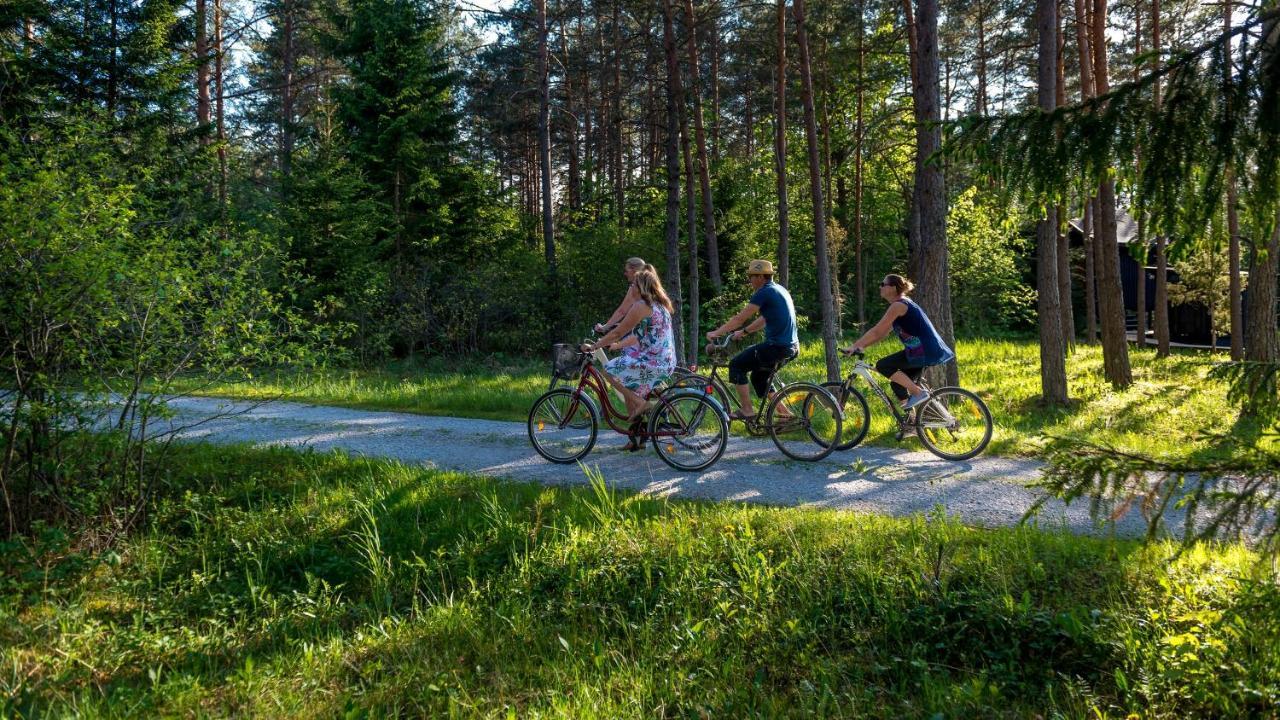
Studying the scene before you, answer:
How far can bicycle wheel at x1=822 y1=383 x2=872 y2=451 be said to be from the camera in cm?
779

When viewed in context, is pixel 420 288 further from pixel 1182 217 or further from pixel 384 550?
pixel 1182 217

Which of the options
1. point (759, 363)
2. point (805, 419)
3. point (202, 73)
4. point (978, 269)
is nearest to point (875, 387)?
point (805, 419)

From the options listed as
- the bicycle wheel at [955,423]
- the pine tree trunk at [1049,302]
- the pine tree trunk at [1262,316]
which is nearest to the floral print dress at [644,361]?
the bicycle wheel at [955,423]

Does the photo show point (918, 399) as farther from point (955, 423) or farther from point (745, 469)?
point (745, 469)

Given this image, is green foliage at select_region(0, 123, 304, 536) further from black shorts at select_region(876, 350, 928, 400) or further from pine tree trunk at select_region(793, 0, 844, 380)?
pine tree trunk at select_region(793, 0, 844, 380)

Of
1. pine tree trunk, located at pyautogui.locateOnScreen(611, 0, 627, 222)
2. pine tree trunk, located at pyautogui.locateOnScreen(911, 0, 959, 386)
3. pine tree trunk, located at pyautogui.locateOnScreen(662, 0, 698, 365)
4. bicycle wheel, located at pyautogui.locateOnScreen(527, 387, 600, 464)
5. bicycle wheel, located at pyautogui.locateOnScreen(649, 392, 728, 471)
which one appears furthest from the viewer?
pine tree trunk, located at pyautogui.locateOnScreen(611, 0, 627, 222)

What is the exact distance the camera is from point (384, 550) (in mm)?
5832

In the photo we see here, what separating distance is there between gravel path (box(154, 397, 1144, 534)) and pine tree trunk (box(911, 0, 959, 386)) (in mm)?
3141

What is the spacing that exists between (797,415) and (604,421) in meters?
2.03

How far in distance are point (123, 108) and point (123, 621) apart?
622 inches

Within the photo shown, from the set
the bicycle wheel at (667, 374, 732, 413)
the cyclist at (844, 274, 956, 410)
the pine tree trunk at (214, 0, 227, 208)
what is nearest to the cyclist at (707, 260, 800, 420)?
the bicycle wheel at (667, 374, 732, 413)

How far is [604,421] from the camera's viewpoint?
8.01 m

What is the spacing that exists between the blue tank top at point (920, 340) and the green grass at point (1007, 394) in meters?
1.13

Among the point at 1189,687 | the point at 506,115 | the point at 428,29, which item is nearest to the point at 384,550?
the point at 1189,687
